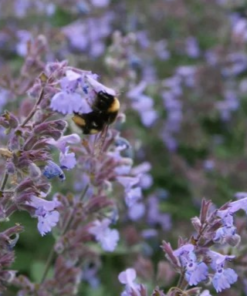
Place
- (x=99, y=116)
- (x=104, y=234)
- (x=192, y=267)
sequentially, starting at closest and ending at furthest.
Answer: (x=192, y=267) < (x=99, y=116) < (x=104, y=234)

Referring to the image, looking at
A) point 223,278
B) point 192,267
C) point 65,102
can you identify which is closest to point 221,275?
point 223,278


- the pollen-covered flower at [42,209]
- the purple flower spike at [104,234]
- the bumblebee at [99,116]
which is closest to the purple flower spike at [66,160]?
the pollen-covered flower at [42,209]

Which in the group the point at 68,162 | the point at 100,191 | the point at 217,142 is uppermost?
the point at 68,162

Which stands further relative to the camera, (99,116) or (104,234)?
(104,234)

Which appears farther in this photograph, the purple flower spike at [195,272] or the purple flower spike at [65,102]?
the purple flower spike at [65,102]

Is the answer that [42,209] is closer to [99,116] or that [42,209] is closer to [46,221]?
[46,221]

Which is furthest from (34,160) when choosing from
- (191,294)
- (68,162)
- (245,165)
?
(245,165)

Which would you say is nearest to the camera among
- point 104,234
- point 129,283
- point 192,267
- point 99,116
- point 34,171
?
point 192,267

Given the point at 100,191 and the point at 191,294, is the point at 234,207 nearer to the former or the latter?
the point at 191,294

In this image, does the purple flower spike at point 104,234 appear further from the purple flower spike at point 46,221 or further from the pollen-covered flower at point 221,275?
the pollen-covered flower at point 221,275
